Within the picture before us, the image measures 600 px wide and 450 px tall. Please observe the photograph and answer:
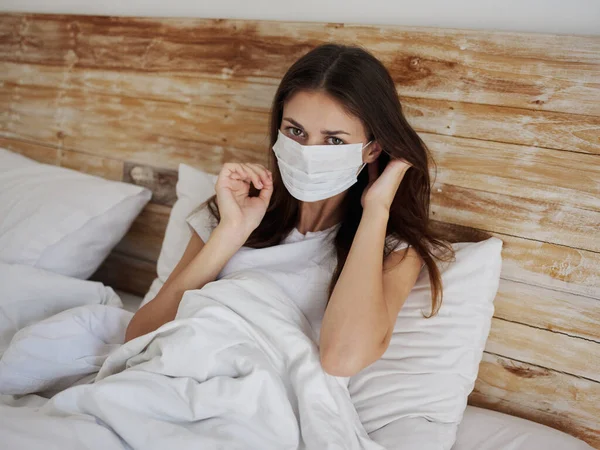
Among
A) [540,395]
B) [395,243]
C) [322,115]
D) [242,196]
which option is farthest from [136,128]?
[540,395]

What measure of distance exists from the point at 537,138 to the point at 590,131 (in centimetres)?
11

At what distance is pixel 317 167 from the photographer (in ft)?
3.82

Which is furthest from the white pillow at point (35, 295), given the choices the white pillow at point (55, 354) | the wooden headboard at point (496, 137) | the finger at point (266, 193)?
the finger at point (266, 193)

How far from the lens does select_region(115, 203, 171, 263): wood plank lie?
1.75 m

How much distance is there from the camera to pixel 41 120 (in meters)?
1.93

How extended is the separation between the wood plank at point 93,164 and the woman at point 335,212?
590 millimetres

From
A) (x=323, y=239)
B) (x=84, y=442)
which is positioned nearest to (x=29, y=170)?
(x=323, y=239)

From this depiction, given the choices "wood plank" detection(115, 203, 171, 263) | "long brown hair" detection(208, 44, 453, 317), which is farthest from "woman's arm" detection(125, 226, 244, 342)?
"wood plank" detection(115, 203, 171, 263)

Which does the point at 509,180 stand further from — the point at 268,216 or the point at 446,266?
the point at 268,216

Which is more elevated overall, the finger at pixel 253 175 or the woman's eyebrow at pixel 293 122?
the woman's eyebrow at pixel 293 122

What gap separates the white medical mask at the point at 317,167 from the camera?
1157 millimetres

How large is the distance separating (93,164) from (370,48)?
1.01 m

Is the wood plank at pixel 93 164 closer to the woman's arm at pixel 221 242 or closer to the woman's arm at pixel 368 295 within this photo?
the woman's arm at pixel 221 242

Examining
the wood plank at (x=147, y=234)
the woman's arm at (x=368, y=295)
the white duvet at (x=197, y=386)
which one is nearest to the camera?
the white duvet at (x=197, y=386)
